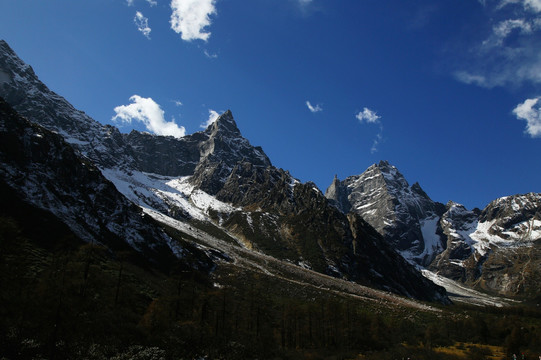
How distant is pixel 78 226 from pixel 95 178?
45707mm

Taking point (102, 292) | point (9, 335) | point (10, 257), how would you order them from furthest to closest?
point (102, 292) < point (10, 257) < point (9, 335)

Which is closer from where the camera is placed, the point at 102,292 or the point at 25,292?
the point at 25,292

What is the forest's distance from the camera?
3173 centimetres

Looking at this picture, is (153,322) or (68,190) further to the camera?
(68,190)

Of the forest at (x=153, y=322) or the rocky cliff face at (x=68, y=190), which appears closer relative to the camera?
the forest at (x=153, y=322)

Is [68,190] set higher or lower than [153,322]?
higher

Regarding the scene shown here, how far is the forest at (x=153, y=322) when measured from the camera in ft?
104

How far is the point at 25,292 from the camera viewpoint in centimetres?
3366

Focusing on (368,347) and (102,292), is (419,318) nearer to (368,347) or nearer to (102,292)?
(368,347)

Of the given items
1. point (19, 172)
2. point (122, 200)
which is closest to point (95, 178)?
point (122, 200)

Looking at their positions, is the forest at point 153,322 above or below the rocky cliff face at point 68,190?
below

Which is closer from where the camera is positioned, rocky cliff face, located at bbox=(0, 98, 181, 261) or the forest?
the forest

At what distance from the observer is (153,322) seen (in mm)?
42938

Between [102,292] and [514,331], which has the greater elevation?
[514,331]
